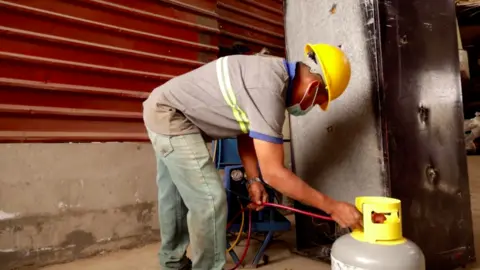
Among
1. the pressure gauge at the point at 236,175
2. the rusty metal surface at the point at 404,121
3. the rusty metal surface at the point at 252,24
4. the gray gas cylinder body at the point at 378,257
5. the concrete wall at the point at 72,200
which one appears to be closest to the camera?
the gray gas cylinder body at the point at 378,257

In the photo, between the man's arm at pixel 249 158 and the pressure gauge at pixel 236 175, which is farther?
the pressure gauge at pixel 236 175

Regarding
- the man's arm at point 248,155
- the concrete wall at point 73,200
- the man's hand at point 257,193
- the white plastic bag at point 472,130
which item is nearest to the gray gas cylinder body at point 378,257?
the man's hand at point 257,193

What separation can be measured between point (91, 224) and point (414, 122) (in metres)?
2.05

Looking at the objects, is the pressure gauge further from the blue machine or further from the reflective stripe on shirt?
the reflective stripe on shirt

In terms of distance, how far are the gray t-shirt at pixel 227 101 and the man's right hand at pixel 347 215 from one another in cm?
35

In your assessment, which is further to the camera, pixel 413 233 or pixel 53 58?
pixel 53 58

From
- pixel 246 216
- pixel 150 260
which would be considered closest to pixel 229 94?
pixel 246 216

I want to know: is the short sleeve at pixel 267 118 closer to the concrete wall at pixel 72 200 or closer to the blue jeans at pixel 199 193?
the blue jeans at pixel 199 193

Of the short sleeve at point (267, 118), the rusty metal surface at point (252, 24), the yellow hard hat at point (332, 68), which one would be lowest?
the short sleeve at point (267, 118)

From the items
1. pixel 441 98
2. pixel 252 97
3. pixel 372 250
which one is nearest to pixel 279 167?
pixel 252 97

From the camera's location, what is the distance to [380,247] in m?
1.34

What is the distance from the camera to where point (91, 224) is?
2.51m

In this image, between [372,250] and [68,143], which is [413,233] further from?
[68,143]

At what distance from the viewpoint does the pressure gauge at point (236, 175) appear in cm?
240
